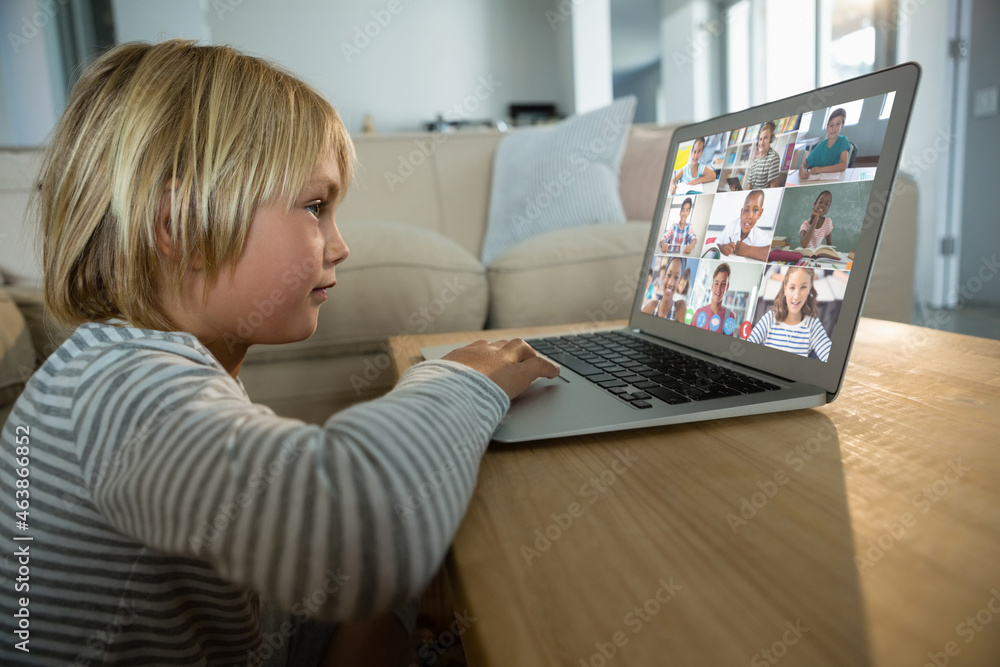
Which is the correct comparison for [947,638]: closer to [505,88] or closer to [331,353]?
[331,353]

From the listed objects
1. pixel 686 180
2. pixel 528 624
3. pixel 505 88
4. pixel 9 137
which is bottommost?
A: pixel 528 624

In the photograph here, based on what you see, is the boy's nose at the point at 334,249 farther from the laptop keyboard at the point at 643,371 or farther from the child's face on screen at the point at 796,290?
the child's face on screen at the point at 796,290

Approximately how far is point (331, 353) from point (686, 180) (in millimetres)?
896

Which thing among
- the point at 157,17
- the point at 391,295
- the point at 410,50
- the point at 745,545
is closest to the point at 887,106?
the point at 745,545

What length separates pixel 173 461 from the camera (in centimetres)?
33

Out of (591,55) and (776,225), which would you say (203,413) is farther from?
(591,55)

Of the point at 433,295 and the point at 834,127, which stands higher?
the point at 834,127

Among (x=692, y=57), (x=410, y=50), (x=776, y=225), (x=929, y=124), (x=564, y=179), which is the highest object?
(x=410, y=50)

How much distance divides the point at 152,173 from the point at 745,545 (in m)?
0.48

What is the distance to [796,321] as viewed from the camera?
22.4 inches

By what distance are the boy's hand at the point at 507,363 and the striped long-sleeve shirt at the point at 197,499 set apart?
0.04m

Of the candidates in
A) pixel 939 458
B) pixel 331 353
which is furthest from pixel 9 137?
pixel 939 458

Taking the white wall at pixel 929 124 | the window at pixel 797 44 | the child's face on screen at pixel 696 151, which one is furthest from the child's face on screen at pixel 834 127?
the white wall at pixel 929 124

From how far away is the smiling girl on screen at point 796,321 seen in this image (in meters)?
0.54
